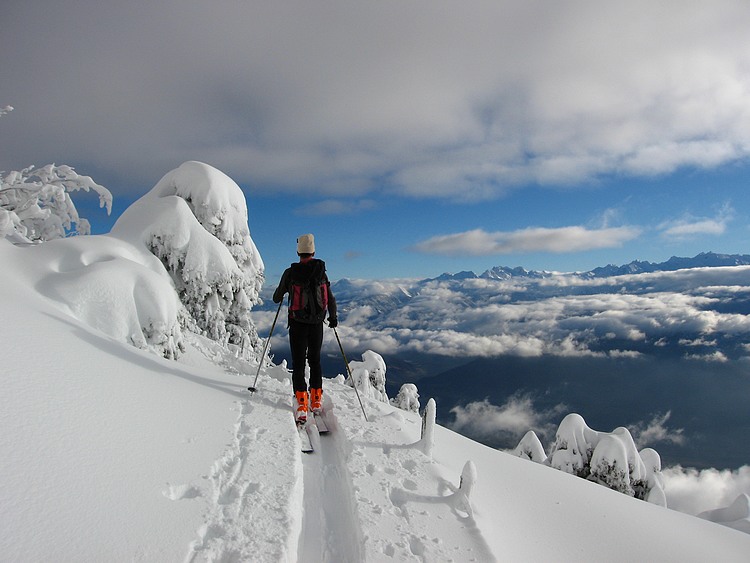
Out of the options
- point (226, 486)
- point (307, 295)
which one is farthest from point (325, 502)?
point (307, 295)

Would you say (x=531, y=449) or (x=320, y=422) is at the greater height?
(x=320, y=422)

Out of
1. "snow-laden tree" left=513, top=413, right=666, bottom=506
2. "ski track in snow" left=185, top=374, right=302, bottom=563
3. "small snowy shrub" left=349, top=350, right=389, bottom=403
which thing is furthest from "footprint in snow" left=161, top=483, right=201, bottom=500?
"snow-laden tree" left=513, top=413, right=666, bottom=506

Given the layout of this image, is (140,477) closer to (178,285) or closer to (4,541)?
(4,541)

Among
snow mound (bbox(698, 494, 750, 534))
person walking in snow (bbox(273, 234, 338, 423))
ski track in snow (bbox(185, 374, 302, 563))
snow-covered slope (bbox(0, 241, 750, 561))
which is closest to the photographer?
snow-covered slope (bbox(0, 241, 750, 561))

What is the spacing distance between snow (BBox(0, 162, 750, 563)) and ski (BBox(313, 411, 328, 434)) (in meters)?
0.13

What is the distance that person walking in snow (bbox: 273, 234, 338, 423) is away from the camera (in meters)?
6.00

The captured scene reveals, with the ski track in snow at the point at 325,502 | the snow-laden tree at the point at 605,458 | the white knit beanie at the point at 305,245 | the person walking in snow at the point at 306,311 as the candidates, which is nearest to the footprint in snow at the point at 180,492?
the ski track in snow at the point at 325,502

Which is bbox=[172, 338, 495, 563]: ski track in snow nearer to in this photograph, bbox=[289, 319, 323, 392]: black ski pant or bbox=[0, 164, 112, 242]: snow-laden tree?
bbox=[289, 319, 323, 392]: black ski pant

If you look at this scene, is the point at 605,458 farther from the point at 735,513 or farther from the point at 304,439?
the point at 304,439

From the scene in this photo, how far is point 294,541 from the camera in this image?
9.75 ft

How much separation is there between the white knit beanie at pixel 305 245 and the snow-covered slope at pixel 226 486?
2687 mm

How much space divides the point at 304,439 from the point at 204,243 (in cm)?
895

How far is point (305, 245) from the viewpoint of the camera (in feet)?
20.2

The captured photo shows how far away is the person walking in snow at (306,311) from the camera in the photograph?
6.00 meters
